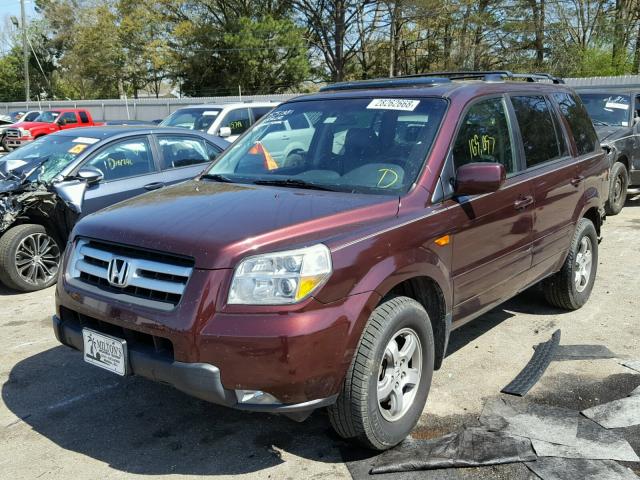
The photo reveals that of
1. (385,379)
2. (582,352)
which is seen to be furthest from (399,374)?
(582,352)

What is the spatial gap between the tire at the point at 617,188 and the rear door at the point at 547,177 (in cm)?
476

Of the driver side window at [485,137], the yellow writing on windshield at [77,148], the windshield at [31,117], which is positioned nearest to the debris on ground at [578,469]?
the driver side window at [485,137]

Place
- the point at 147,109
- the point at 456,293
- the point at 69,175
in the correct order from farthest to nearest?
the point at 147,109, the point at 69,175, the point at 456,293

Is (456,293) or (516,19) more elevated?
(516,19)

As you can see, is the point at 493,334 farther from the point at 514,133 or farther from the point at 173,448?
the point at 173,448

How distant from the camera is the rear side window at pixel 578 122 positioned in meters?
5.18

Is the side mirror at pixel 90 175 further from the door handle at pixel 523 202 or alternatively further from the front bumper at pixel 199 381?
the door handle at pixel 523 202

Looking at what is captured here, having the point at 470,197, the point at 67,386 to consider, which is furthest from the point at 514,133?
the point at 67,386

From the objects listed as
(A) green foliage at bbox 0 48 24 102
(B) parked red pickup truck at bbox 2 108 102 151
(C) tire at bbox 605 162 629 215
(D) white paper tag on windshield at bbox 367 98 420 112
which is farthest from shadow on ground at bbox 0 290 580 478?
(A) green foliage at bbox 0 48 24 102

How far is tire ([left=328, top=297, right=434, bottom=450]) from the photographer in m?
2.96

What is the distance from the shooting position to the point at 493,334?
5.02 meters

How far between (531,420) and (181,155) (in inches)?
203

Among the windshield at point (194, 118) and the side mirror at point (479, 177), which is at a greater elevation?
the windshield at point (194, 118)

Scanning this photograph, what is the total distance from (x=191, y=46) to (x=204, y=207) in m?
45.0
